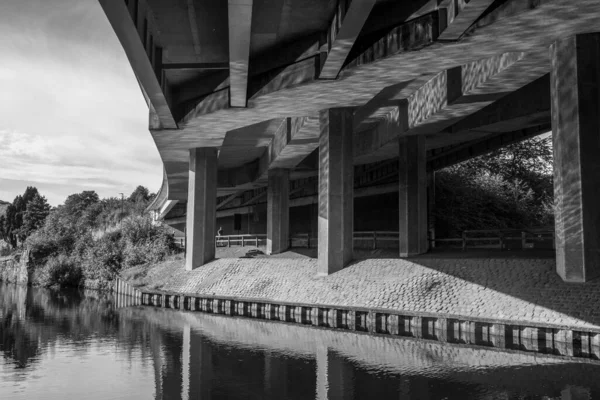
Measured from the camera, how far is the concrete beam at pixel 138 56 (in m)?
16.9

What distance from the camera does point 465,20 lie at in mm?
19219

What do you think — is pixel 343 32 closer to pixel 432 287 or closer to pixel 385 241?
pixel 432 287

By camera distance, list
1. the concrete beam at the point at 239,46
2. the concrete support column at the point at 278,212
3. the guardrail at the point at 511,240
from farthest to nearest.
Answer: the concrete support column at the point at 278,212 → the guardrail at the point at 511,240 → the concrete beam at the point at 239,46

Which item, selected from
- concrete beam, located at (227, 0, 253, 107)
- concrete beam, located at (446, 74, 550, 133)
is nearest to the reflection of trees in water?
concrete beam, located at (227, 0, 253, 107)

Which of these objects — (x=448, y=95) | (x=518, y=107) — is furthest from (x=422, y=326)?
(x=518, y=107)

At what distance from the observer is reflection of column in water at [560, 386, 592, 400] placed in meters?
13.3

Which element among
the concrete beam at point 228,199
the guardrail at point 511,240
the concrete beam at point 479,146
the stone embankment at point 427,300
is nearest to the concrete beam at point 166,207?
the concrete beam at point 228,199

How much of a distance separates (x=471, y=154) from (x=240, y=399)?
101ft

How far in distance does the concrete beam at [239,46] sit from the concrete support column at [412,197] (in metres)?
10.0

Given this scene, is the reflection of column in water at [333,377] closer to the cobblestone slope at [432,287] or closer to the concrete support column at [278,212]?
the cobblestone slope at [432,287]

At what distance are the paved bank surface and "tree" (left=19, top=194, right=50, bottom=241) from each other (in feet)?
299

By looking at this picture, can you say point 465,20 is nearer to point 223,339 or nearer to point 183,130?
point 223,339

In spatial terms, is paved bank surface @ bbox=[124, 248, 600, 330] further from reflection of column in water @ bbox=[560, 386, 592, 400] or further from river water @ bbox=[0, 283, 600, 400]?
reflection of column in water @ bbox=[560, 386, 592, 400]

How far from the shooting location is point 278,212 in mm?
48062
